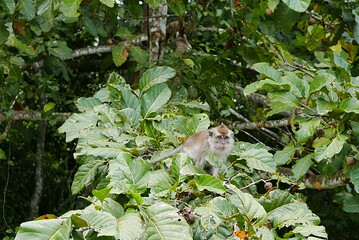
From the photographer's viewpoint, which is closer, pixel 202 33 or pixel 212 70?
pixel 212 70

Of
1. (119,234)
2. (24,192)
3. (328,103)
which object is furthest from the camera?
(24,192)

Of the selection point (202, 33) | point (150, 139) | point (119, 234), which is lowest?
point (202, 33)

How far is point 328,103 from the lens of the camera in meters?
3.58

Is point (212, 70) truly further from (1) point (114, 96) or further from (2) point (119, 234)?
(2) point (119, 234)

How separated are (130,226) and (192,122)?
1.79 m

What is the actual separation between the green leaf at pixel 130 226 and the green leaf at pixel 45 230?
0.56 ft

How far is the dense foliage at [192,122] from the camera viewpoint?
2.17 meters

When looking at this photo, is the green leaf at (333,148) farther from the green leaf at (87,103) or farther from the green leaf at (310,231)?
the green leaf at (87,103)

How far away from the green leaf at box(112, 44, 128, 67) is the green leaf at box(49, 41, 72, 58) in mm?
514

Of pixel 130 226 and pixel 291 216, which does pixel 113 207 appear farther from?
pixel 291 216

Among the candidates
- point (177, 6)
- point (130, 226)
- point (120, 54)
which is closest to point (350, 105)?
point (177, 6)

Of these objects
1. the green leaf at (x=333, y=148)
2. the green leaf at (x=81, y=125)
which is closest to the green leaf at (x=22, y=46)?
the green leaf at (x=81, y=125)

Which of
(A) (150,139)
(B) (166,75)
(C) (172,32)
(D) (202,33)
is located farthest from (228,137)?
(D) (202,33)

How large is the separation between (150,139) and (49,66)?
340cm
